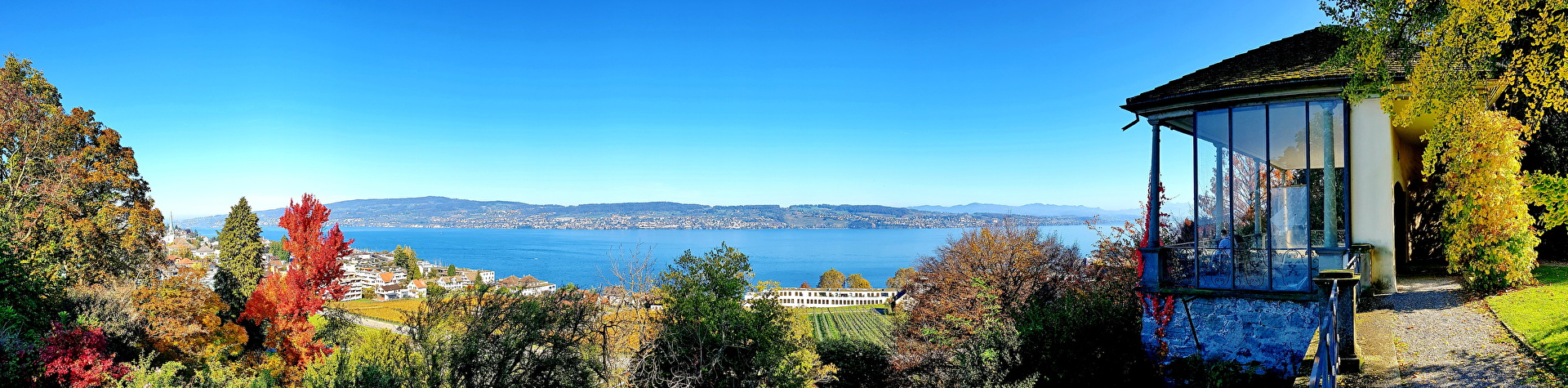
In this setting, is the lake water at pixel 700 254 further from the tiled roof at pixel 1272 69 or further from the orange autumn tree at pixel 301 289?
the tiled roof at pixel 1272 69

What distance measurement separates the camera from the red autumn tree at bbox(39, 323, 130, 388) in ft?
40.0

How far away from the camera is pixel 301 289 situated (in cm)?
1825

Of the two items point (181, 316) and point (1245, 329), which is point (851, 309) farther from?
point (1245, 329)

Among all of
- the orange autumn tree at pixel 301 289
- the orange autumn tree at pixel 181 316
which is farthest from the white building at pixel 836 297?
the orange autumn tree at pixel 181 316

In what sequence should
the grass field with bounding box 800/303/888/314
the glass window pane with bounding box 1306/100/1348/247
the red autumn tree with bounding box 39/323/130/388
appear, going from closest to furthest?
1. the glass window pane with bounding box 1306/100/1348/247
2. the red autumn tree with bounding box 39/323/130/388
3. the grass field with bounding box 800/303/888/314

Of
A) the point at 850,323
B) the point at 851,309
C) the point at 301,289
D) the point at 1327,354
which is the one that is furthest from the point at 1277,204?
the point at 851,309

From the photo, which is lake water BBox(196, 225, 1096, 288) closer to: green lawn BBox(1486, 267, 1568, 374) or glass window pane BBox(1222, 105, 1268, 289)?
glass window pane BBox(1222, 105, 1268, 289)

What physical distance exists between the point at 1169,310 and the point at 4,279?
17.8m

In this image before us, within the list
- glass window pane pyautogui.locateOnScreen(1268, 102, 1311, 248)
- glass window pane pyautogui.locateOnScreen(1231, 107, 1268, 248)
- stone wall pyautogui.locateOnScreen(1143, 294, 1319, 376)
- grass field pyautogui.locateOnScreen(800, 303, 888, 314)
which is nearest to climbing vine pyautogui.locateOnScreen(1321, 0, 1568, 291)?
glass window pane pyautogui.locateOnScreen(1268, 102, 1311, 248)

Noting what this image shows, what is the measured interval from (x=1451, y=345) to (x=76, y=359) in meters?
20.9

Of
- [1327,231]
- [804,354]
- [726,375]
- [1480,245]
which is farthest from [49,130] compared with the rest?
[1480,245]

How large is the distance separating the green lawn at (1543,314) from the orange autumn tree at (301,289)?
22.5 m

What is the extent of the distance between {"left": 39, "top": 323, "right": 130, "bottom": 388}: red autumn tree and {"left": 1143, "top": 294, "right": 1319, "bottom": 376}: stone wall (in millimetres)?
18352

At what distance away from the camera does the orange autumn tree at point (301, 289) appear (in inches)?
706
